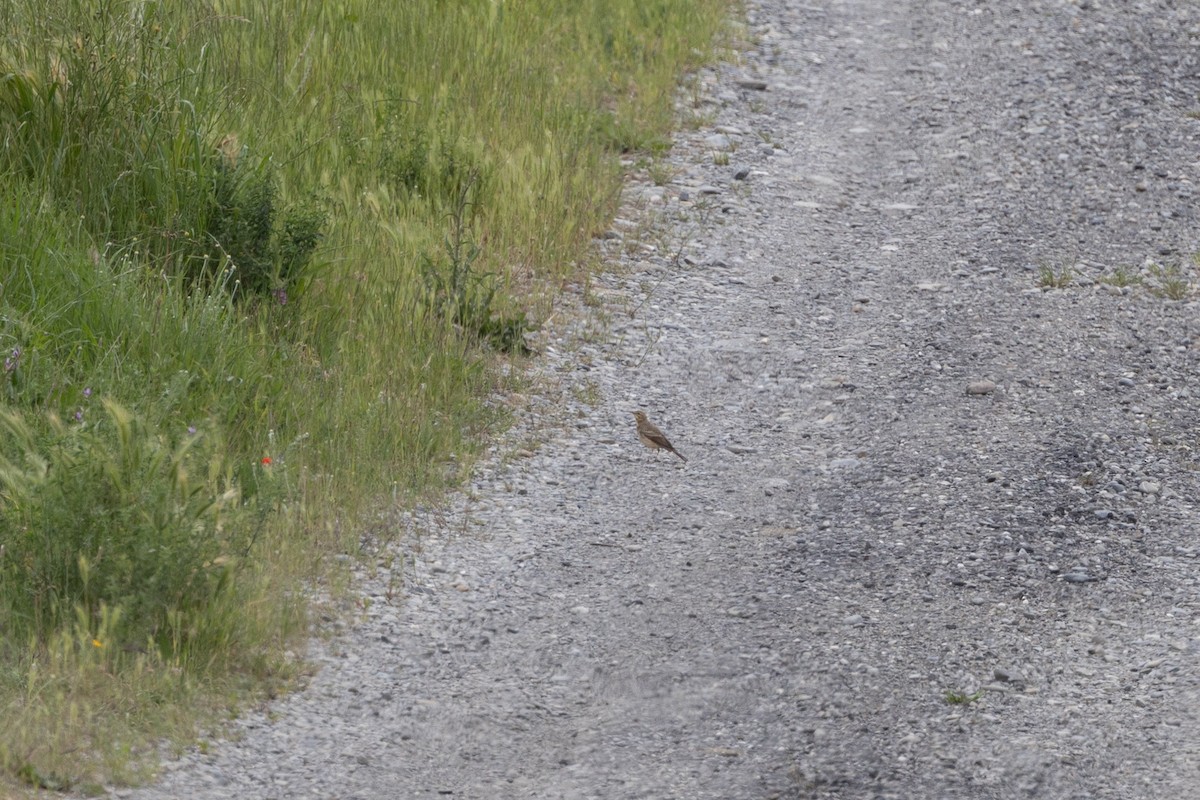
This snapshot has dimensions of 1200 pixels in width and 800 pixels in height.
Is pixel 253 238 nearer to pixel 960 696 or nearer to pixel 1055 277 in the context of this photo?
pixel 960 696

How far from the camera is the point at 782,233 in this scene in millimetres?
8648

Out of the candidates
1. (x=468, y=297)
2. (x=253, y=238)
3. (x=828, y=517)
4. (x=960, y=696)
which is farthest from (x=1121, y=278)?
(x=253, y=238)

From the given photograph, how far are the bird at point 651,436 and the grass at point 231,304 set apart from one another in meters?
0.62

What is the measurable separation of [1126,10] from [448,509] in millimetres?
9035

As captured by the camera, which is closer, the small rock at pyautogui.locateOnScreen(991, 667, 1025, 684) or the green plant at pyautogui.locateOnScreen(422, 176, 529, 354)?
the small rock at pyautogui.locateOnScreen(991, 667, 1025, 684)

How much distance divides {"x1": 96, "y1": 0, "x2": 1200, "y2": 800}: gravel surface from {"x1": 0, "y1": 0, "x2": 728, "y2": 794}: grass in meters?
0.28

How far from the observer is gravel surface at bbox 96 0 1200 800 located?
4332mm

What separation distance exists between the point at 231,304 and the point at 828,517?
259 centimetres

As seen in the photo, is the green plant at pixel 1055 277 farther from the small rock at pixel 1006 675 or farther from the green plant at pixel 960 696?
the green plant at pixel 960 696

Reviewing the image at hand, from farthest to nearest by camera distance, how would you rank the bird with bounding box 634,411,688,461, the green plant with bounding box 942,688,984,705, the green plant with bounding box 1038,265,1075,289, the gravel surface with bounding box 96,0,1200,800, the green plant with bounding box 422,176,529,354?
the green plant with bounding box 1038,265,1075,289 → the green plant with bounding box 422,176,529,354 → the bird with bounding box 634,411,688,461 → the green plant with bounding box 942,688,984,705 → the gravel surface with bounding box 96,0,1200,800

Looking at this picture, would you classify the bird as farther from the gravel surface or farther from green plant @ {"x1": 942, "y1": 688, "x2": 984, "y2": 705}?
green plant @ {"x1": 942, "y1": 688, "x2": 984, "y2": 705}

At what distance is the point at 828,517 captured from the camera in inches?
228

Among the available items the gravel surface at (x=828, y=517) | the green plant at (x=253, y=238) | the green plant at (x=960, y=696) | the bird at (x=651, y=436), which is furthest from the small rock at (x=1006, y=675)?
the green plant at (x=253, y=238)

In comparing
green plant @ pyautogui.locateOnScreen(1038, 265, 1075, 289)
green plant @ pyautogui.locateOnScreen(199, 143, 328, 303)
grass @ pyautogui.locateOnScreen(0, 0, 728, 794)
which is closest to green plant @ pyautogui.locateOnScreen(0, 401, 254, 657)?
grass @ pyautogui.locateOnScreen(0, 0, 728, 794)
